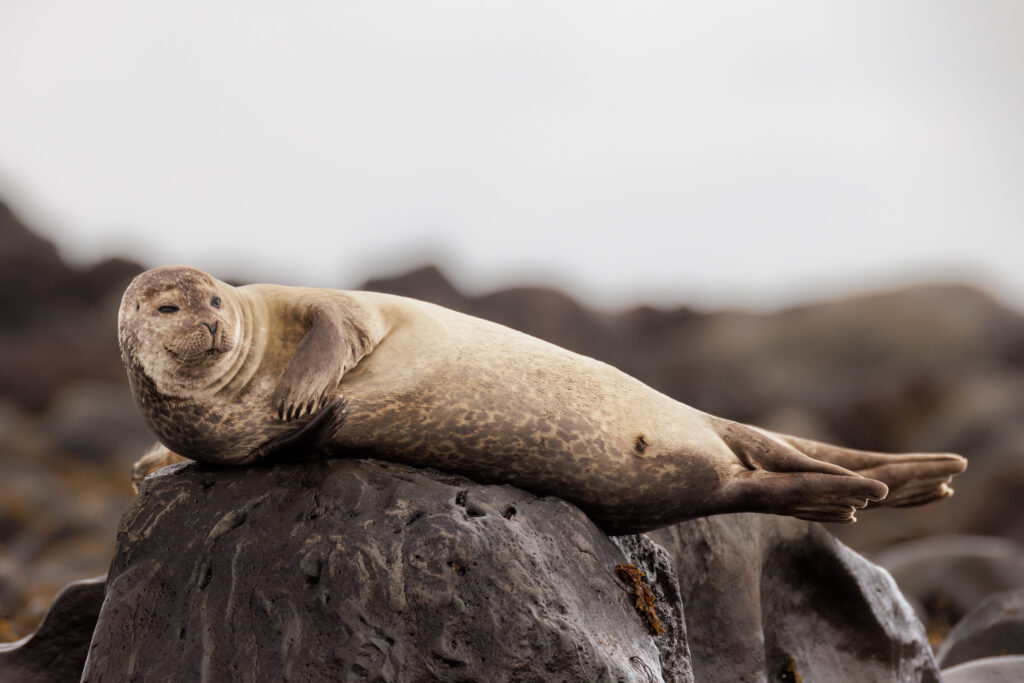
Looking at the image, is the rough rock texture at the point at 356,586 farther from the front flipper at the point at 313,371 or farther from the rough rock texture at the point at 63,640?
the rough rock texture at the point at 63,640

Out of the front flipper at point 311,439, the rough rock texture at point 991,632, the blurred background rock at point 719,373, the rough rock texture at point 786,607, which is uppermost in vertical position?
the front flipper at point 311,439

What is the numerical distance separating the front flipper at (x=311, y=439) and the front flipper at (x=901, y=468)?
2.26 meters

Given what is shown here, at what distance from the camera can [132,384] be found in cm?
341

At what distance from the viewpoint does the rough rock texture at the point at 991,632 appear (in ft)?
19.4

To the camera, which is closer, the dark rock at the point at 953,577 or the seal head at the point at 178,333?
the seal head at the point at 178,333

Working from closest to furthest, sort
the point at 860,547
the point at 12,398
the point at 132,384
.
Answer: the point at 132,384 → the point at 860,547 → the point at 12,398

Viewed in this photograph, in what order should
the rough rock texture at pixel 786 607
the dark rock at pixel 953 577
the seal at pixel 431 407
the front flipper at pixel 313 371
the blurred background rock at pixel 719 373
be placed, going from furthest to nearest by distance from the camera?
1. the blurred background rock at pixel 719 373
2. the dark rock at pixel 953 577
3. the rough rock texture at pixel 786 607
4. the seal at pixel 431 407
5. the front flipper at pixel 313 371

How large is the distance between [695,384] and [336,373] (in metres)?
21.2

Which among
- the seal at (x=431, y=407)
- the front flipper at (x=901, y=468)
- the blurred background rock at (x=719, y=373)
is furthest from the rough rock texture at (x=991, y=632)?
the blurred background rock at (x=719, y=373)

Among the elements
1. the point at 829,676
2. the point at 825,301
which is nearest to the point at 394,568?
the point at 829,676

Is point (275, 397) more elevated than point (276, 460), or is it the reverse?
point (275, 397)

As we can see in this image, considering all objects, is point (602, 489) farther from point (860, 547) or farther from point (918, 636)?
point (860, 547)

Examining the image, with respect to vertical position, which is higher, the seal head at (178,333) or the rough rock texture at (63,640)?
the seal head at (178,333)

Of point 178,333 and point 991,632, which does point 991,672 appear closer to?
point 991,632
